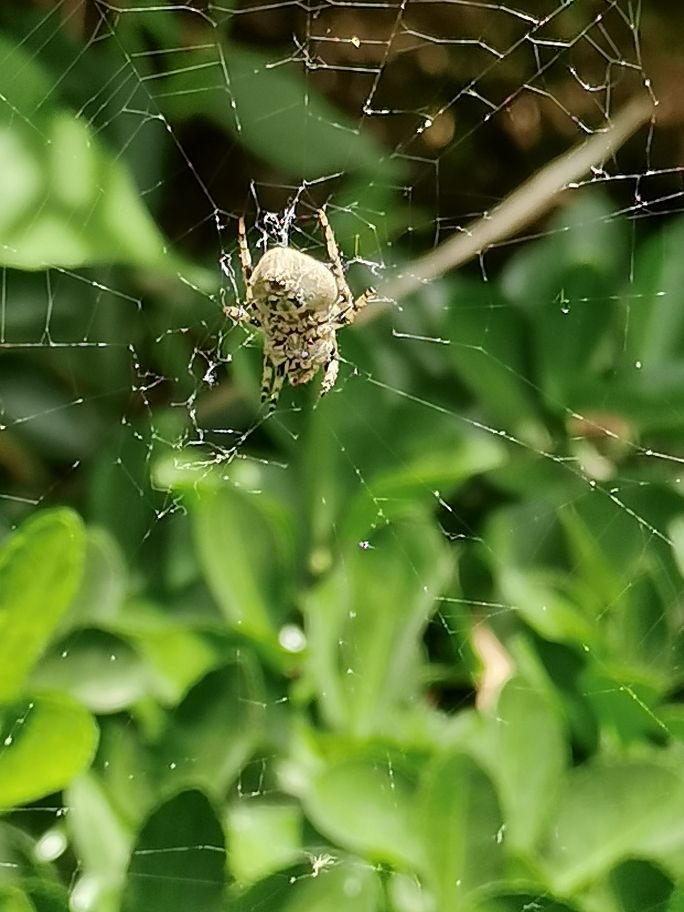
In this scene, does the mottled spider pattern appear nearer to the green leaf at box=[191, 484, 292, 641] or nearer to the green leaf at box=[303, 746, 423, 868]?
the green leaf at box=[191, 484, 292, 641]

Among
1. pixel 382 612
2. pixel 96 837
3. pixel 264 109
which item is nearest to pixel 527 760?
pixel 382 612

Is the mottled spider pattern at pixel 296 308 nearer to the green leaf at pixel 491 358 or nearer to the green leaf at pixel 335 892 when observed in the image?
the green leaf at pixel 491 358

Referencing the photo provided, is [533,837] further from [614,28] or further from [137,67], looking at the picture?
[614,28]

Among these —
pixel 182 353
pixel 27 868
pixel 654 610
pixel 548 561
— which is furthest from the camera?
pixel 182 353

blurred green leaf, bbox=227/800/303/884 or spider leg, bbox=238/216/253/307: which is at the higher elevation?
spider leg, bbox=238/216/253/307

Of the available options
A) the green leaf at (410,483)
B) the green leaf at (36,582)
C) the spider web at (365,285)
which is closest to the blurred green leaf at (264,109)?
the spider web at (365,285)

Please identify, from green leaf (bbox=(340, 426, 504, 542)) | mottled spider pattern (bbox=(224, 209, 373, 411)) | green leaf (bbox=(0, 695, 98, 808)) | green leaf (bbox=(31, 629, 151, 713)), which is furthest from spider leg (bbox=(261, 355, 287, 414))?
green leaf (bbox=(0, 695, 98, 808))

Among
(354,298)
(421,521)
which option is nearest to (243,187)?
(354,298)
